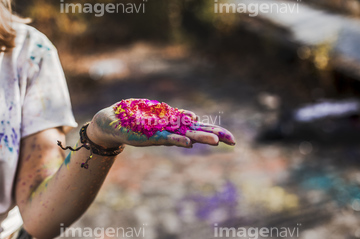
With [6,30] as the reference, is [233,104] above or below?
above

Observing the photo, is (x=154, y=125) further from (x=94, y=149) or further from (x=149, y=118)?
(x=94, y=149)

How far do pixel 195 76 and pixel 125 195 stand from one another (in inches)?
178

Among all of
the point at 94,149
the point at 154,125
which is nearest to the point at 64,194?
the point at 94,149

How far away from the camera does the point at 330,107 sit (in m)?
5.84

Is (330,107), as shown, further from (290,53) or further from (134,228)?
(134,228)

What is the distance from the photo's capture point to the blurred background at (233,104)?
440 centimetres

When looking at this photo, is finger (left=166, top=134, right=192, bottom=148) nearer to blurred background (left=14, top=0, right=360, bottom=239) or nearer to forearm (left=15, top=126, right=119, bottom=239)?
forearm (left=15, top=126, right=119, bottom=239)

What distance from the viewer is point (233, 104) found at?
714 cm

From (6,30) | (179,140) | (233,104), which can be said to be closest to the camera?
(179,140)

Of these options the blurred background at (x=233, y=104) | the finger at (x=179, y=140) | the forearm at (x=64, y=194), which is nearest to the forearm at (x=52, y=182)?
the forearm at (x=64, y=194)

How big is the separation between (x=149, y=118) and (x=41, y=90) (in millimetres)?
538

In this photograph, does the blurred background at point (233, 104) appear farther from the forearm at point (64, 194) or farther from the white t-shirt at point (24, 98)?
the forearm at point (64, 194)

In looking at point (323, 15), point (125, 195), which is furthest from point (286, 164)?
point (323, 15)

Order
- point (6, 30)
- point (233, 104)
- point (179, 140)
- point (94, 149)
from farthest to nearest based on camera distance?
point (233, 104) < point (6, 30) < point (94, 149) < point (179, 140)
